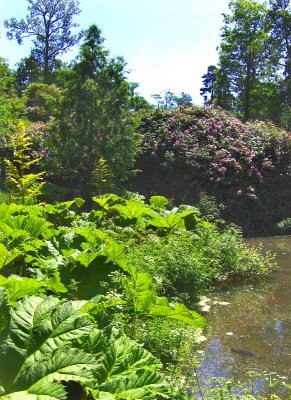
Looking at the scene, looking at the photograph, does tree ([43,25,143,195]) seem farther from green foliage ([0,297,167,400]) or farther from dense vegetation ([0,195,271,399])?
green foliage ([0,297,167,400])

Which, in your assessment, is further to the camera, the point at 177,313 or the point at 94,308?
the point at 177,313

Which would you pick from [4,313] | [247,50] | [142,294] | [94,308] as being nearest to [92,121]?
[142,294]

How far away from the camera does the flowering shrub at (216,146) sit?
15.2 meters

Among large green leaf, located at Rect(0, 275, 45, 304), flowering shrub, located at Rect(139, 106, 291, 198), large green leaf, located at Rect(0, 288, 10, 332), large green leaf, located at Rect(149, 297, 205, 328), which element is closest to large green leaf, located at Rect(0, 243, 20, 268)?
large green leaf, located at Rect(0, 275, 45, 304)

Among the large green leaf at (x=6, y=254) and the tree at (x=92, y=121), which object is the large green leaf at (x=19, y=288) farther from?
the tree at (x=92, y=121)

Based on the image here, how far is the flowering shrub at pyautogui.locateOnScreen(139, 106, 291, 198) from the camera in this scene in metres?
15.2

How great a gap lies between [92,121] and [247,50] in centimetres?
1943

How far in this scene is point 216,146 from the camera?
15.8 m

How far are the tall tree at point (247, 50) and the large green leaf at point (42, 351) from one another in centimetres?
2919

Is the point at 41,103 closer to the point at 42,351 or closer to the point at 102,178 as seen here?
the point at 102,178

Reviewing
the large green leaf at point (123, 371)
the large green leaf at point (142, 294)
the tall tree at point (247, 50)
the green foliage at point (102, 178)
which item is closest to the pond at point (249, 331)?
the large green leaf at point (142, 294)

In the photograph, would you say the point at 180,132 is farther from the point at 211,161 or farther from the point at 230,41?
the point at 230,41

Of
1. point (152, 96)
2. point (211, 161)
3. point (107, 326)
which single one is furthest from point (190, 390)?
point (152, 96)

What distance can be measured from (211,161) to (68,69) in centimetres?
506
